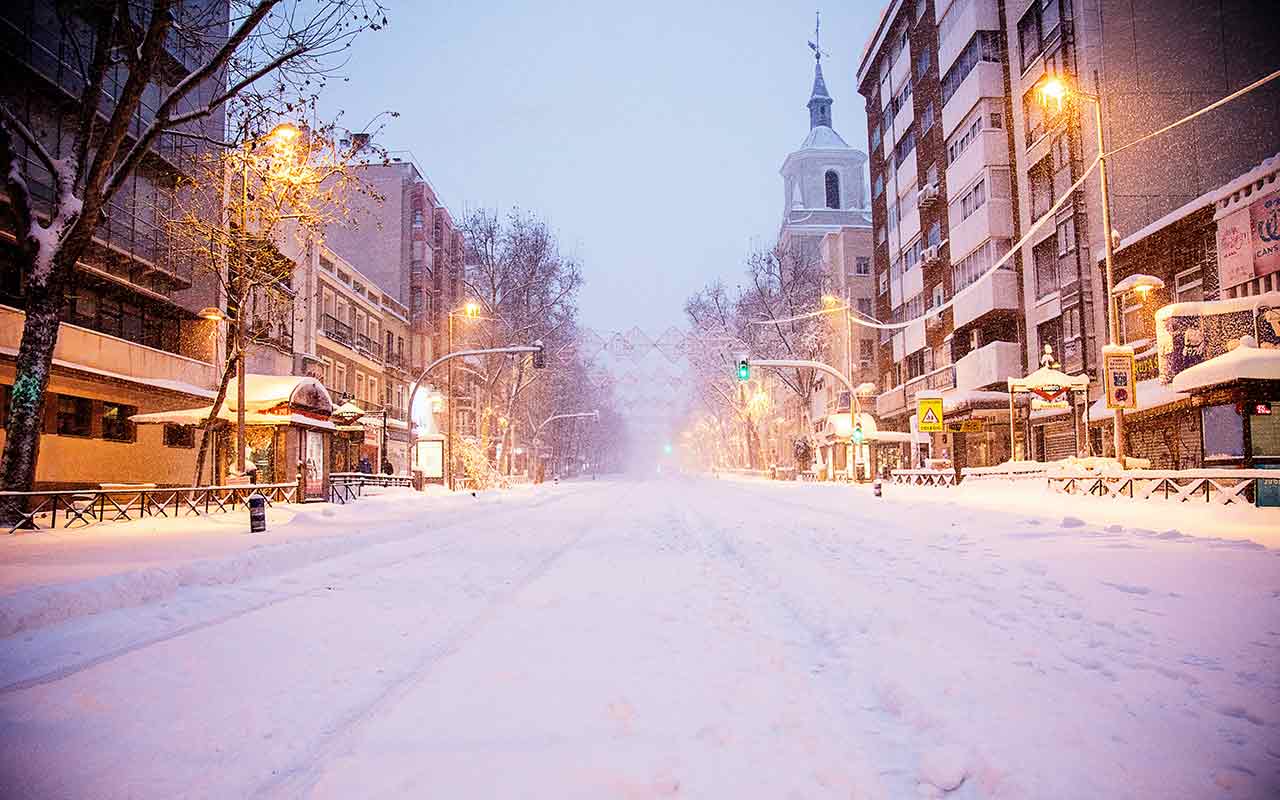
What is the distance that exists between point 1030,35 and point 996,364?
12.9m

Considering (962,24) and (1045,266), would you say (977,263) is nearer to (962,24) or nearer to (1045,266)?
(1045,266)

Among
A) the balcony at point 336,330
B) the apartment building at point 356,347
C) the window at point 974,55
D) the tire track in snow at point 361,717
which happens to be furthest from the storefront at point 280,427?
the window at point 974,55

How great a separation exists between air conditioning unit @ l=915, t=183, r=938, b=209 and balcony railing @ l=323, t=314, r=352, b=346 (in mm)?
31135

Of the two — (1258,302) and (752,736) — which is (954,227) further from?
(752,736)

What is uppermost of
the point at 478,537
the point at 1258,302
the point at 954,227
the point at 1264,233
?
the point at 954,227

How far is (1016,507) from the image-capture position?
15.9 metres

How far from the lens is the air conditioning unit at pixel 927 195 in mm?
38875

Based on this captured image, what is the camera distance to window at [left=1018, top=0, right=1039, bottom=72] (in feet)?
95.8

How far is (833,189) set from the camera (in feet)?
283

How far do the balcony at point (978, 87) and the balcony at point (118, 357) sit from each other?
33.4 m

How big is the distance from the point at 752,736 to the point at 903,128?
47.4 metres

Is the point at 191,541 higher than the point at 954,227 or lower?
lower

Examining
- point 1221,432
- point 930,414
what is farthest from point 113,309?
point 1221,432

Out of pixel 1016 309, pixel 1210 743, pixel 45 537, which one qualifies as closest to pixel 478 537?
pixel 45 537
